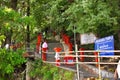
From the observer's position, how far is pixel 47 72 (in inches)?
690

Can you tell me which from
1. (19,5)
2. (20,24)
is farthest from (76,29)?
(19,5)

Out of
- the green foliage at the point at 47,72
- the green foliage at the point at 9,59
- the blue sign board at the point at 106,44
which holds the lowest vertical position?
the green foliage at the point at 47,72

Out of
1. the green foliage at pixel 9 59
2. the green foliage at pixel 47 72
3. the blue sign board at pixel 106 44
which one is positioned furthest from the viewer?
the green foliage at pixel 47 72

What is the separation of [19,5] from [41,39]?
13.7 feet

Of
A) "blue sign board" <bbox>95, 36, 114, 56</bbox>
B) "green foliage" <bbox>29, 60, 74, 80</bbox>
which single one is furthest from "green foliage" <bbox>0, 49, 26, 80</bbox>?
"green foliage" <bbox>29, 60, 74, 80</bbox>

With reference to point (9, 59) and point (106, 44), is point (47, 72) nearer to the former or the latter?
point (9, 59)

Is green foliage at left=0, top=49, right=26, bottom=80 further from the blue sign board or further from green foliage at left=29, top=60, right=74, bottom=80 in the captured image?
green foliage at left=29, top=60, right=74, bottom=80

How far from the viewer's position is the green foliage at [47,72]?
15700 mm

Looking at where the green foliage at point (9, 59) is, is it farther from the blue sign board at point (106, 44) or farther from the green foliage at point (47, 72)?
the green foliage at point (47, 72)

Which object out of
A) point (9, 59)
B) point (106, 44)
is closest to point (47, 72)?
point (9, 59)

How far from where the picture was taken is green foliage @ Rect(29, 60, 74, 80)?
15700 millimetres

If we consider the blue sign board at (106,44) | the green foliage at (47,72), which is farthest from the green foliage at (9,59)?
the green foliage at (47,72)

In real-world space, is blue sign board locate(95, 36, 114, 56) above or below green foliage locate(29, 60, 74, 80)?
above

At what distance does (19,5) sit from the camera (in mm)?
24641
